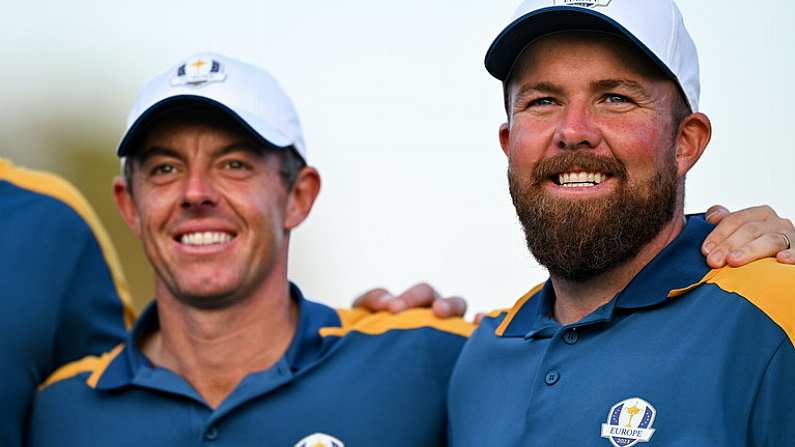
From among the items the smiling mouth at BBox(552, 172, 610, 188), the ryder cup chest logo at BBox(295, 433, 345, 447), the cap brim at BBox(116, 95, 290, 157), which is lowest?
the ryder cup chest logo at BBox(295, 433, 345, 447)

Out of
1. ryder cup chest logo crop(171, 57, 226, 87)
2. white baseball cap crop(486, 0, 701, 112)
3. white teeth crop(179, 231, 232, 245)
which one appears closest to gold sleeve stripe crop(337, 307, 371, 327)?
white teeth crop(179, 231, 232, 245)

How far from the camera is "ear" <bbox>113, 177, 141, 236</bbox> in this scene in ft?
14.8

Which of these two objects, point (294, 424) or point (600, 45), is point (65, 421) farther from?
point (600, 45)

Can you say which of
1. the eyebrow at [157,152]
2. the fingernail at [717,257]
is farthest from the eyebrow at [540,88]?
the eyebrow at [157,152]

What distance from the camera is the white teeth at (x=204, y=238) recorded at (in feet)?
14.0

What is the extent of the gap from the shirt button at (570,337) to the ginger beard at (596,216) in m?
0.16

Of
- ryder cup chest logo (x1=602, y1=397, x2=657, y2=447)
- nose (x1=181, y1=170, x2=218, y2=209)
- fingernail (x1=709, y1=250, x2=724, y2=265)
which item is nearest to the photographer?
ryder cup chest logo (x1=602, y1=397, x2=657, y2=447)

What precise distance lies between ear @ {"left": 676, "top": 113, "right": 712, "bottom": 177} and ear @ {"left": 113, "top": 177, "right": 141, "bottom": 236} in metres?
1.89

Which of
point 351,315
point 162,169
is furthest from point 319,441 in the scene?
point 162,169

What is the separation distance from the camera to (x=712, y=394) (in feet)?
9.84

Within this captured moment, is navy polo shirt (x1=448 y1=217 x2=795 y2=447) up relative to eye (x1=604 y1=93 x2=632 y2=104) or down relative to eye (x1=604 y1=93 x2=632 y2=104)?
down

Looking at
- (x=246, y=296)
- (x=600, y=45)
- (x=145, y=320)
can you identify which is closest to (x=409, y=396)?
(x=246, y=296)

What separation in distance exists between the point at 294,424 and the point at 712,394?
1.47m

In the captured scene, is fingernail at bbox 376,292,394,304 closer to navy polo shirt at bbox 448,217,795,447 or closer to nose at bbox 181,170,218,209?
nose at bbox 181,170,218,209
